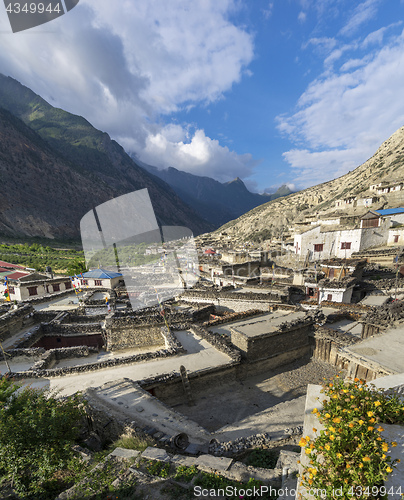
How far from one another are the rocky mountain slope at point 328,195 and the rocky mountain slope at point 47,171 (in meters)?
80.1

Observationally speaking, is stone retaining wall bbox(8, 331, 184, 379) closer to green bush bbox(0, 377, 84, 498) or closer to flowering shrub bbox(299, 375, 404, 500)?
green bush bbox(0, 377, 84, 498)

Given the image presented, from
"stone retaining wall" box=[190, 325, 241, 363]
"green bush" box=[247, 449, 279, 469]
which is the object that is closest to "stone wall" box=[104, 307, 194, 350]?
"stone retaining wall" box=[190, 325, 241, 363]

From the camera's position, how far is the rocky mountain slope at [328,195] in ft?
238

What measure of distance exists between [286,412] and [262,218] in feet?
363

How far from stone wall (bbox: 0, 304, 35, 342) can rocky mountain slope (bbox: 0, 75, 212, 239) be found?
282 feet

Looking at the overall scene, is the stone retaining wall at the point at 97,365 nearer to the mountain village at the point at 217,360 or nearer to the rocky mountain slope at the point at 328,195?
the mountain village at the point at 217,360

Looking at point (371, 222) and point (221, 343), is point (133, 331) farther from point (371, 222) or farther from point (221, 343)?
point (371, 222)

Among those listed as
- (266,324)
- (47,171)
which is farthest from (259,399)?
(47,171)

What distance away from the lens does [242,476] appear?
494 centimetres

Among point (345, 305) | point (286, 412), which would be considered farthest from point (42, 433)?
point (345, 305)

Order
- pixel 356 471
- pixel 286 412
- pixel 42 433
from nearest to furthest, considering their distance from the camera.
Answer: pixel 356 471 < pixel 42 433 < pixel 286 412

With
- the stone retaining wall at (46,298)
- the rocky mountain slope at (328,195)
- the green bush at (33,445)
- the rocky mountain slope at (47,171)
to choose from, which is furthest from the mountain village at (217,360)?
the rocky mountain slope at (47,171)

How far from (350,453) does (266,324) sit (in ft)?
41.3

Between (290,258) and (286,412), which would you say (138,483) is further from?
(290,258)
